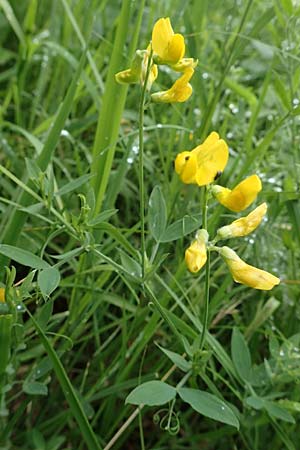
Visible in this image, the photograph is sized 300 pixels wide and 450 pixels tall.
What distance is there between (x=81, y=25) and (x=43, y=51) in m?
0.16

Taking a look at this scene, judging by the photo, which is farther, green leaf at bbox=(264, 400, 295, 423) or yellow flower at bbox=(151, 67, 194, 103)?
green leaf at bbox=(264, 400, 295, 423)

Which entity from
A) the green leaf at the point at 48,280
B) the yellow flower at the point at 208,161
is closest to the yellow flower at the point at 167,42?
the yellow flower at the point at 208,161

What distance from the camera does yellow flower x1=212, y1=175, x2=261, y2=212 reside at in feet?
3.31

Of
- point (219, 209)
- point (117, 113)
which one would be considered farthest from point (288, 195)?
point (117, 113)

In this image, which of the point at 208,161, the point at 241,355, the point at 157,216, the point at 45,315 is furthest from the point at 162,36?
the point at 241,355

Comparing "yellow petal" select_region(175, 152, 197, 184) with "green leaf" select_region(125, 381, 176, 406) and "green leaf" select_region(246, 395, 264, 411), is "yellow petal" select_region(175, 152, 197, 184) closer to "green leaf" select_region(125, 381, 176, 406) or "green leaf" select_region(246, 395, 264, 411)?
"green leaf" select_region(125, 381, 176, 406)

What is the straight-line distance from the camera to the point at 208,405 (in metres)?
1.09

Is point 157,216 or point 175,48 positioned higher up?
point 175,48

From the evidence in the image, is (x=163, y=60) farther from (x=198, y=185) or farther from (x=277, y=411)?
(x=277, y=411)

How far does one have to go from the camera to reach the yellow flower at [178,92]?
1.06 metres

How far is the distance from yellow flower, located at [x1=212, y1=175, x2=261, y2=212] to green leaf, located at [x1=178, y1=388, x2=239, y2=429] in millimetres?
272

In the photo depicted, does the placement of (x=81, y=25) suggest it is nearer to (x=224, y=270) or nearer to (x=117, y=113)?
(x=117, y=113)

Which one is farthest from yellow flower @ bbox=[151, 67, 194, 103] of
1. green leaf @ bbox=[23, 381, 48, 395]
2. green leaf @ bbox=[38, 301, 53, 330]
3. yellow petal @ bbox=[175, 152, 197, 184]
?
green leaf @ bbox=[23, 381, 48, 395]

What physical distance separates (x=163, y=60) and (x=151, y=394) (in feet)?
1.47
